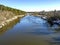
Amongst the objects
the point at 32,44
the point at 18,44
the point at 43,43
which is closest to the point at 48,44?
the point at 43,43

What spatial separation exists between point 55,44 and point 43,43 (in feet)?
3.68

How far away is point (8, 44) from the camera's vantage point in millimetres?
13031

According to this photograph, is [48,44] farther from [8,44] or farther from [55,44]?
[8,44]

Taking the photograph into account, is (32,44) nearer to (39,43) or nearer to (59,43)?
(39,43)

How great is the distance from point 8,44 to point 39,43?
9.35 ft

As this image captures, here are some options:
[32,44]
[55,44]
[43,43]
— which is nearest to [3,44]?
[32,44]

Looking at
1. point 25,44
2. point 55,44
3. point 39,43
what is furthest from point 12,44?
point 55,44

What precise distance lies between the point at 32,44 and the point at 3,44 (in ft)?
8.63

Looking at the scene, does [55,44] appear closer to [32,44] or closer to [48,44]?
[48,44]

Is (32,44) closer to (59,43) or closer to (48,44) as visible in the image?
(48,44)

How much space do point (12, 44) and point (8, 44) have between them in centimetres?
38

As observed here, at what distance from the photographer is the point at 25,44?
42.4 feet

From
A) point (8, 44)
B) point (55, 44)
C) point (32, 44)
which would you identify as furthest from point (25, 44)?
point (55, 44)

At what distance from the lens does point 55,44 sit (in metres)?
13.0
